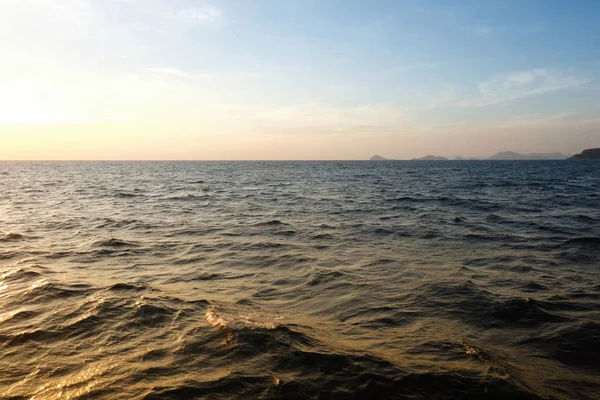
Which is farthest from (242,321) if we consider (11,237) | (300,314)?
(11,237)

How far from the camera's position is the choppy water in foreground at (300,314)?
489cm

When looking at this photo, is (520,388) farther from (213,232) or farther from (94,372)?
(213,232)

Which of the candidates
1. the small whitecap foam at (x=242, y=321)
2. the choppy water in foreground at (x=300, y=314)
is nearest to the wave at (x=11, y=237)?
the choppy water in foreground at (x=300, y=314)

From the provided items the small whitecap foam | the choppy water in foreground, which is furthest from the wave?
the small whitecap foam

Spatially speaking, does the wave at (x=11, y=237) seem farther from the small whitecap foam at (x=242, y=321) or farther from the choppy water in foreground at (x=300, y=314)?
the small whitecap foam at (x=242, y=321)

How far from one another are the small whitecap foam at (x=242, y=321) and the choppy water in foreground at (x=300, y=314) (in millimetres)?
40

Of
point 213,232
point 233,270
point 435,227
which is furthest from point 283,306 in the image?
point 435,227

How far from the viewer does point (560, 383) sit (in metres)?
5.03

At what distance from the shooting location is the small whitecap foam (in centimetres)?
652

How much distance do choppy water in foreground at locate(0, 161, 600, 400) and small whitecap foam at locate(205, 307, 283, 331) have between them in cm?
4

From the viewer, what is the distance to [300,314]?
24.4ft

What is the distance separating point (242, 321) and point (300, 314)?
1.25m

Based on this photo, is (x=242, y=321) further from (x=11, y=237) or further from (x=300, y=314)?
(x=11, y=237)

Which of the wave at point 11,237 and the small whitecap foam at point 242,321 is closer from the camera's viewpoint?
the small whitecap foam at point 242,321
